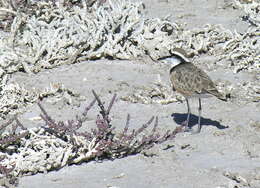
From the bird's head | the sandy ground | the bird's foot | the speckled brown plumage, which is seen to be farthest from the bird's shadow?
the bird's head

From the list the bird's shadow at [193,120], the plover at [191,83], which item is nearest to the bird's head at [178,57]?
the plover at [191,83]

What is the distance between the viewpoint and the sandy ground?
600 cm

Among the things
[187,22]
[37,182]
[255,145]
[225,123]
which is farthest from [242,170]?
[187,22]

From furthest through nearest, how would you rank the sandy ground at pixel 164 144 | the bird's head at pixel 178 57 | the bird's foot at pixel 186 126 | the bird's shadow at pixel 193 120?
1. the bird's head at pixel 178 57
2. the bird's shadow at pixel 193 120
3. the bird's foot at pixel 186 126
4. the sandy ground at pixel 164 144

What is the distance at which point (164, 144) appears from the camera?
6727mm

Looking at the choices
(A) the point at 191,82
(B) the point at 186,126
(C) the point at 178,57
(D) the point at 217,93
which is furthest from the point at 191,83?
(C) the point at 178,57

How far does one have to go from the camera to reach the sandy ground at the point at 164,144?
5996mm

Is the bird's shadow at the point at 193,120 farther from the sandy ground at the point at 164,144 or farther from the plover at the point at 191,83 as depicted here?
the plover at the point at 191,83

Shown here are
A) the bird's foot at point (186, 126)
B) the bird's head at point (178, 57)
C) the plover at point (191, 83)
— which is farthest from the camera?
the bird's head at point (178, 57)

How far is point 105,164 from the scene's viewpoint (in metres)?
6.32

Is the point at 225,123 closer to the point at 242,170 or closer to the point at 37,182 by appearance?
the point at 242,170

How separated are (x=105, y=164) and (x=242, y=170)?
1236mm

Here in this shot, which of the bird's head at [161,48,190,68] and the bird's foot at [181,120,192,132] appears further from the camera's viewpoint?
the bird's head at [161,48,190,68]

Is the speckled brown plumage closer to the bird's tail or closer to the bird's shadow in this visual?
the bird's tail
